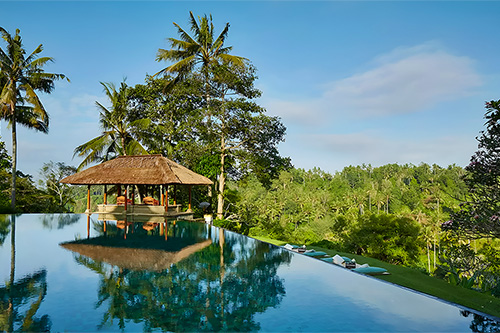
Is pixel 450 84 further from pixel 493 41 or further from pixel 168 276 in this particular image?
pixel 168 276

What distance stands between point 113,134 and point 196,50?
7008mm

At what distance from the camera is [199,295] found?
181 inches

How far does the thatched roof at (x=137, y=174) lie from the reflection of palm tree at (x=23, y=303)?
29.2ft

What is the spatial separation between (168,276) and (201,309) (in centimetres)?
162

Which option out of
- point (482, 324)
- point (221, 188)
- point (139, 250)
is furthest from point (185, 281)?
point (221, 188)

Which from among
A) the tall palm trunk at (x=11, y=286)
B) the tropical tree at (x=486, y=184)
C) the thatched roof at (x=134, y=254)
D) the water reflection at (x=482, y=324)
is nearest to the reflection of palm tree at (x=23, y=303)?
the tall palm trunk at (x=11, y=286)

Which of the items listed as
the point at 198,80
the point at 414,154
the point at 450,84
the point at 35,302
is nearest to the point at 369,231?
the point at 450,84

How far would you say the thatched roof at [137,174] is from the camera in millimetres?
14766

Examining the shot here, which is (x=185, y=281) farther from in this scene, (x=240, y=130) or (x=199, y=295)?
(x=240, y=130)

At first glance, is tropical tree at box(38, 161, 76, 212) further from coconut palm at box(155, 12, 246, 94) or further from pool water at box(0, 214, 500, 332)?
pool water at box(0, 214, 500, 332)

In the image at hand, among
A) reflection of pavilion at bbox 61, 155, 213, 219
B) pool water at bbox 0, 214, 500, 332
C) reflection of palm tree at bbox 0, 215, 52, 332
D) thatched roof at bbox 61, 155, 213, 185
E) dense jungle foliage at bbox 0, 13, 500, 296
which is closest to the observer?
reflection of palm tree at bbox 0, 215, 52, 332

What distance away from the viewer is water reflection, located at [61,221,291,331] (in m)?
3.88

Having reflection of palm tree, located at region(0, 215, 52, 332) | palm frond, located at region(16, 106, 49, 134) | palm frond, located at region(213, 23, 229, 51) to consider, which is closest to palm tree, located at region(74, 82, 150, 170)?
palm frond, located at region(16, 106, 49, 134)

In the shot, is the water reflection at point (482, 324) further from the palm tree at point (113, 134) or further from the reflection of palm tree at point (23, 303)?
the palm tree at point (113, 134)
